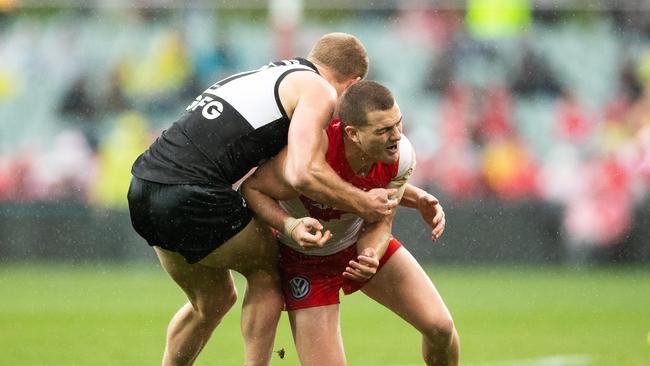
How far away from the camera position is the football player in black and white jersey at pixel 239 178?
7.00 m

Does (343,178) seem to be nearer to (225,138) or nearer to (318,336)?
(225,138)

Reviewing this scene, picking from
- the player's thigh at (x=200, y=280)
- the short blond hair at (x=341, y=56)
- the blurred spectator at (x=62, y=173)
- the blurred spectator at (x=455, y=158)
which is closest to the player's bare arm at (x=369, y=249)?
the player's thigh at (x=200, y=280)

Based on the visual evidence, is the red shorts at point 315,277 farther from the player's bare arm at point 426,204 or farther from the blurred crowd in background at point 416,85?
the blurred crowd in background at point 416,85

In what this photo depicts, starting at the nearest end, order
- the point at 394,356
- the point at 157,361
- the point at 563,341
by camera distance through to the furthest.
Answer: the point at 157,361 → the point at 394,356 → the point at 563,341

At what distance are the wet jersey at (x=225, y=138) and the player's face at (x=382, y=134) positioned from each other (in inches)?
19.2

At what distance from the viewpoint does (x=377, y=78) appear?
2098cm

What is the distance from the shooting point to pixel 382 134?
7.00m

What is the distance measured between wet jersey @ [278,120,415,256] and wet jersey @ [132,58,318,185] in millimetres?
307

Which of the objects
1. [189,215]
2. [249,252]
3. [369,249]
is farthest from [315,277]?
[189,215]

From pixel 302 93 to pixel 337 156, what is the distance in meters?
0.46

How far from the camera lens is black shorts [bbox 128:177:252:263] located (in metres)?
7.11

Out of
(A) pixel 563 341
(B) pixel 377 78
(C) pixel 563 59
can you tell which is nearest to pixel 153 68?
(B) pixel 377 78

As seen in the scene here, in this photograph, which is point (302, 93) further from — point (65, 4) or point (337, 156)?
point (65, 4)

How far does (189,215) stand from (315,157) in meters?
0.81
